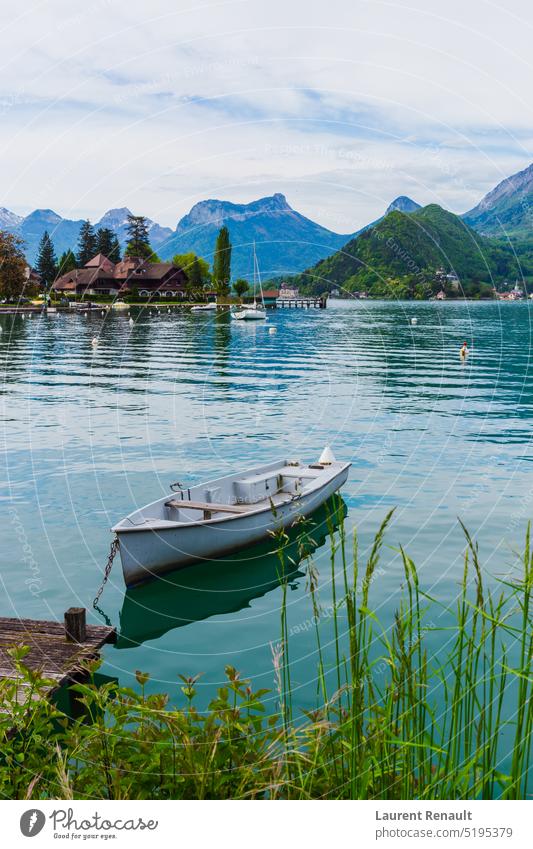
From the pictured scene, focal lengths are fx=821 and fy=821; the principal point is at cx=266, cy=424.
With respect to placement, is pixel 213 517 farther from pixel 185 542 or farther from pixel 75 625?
pixel 75 625

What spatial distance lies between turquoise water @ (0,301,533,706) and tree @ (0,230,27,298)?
4528 cm

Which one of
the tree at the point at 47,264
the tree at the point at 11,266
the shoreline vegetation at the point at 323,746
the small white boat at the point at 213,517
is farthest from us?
the tree at the point at 47,264

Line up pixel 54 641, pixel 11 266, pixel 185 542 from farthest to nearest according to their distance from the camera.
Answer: pixel 11 266
pixel 185 542
pixel 54 641

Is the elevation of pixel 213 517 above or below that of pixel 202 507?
below

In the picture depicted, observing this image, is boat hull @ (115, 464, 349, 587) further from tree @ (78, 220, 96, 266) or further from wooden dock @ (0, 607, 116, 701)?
tree @ (78, 220, 96, 266)

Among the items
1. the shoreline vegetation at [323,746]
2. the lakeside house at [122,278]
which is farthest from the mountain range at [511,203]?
the lakeside house at [122,278]

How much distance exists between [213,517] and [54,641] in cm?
622

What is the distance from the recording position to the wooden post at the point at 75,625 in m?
10.6

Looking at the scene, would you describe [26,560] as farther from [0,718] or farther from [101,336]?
[101,336]

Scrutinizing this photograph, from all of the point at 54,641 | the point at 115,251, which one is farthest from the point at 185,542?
the point at 115,251

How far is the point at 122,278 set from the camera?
4934 inches

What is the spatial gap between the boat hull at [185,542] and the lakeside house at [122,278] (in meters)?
102

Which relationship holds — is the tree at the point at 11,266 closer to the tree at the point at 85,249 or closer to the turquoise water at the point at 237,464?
the tree at the point at 85,249
